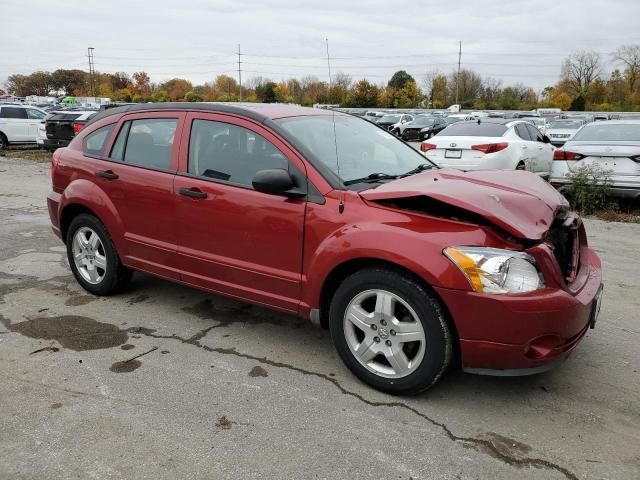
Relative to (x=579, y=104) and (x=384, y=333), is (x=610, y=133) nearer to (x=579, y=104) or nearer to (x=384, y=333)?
(x=384, y=333)

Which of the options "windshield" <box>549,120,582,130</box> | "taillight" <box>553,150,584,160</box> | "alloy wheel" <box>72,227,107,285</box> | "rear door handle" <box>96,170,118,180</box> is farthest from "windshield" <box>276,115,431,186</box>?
"windshield" <box>549,120,582,130</box>

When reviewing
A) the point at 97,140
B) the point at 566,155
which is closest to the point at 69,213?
the point at 97,140

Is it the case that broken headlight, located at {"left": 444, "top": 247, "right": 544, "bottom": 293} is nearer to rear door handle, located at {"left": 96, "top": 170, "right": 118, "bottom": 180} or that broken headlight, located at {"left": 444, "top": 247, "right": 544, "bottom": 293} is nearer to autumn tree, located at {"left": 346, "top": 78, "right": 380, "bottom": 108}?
rear door handle, located at {"left": 96, "top": 170, "right": 118, "bottom": 180}

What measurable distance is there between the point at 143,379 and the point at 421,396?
172 cm

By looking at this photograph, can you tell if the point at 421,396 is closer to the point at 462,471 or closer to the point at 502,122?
the point at 462,471

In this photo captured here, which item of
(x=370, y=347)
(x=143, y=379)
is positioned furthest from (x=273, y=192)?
(x=143, y=379)

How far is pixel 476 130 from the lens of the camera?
34.4ft

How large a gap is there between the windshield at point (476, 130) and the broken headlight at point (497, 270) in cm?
780

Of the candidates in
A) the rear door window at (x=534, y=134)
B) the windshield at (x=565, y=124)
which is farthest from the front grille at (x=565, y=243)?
the windshield at (x=565, y=124)

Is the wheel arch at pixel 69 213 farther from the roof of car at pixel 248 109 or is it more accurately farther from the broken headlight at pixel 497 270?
the broken headlight at pixel 497 270

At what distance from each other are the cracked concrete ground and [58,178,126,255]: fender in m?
0.64

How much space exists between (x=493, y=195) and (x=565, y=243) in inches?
24.8

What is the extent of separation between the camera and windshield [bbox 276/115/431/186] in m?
3.72

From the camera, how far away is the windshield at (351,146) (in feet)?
12.2
